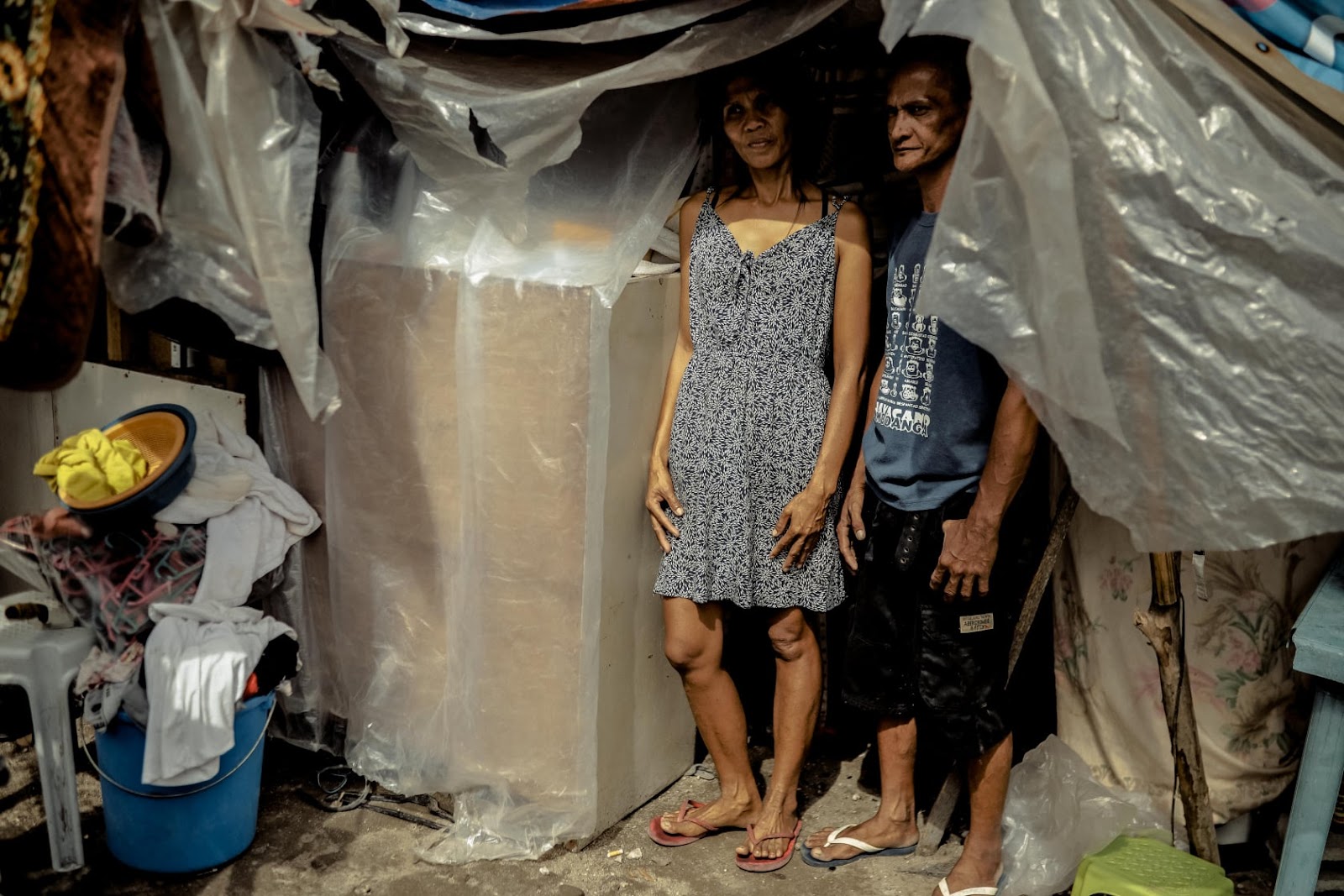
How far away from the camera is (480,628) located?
3.11 meters

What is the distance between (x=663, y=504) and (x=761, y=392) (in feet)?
1.25

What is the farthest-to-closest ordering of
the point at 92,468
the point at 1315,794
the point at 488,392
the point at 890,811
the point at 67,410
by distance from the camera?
the point at 67,410
the point at 890,811
the point at 488,392
the point at 92,468
the point at 1315,794

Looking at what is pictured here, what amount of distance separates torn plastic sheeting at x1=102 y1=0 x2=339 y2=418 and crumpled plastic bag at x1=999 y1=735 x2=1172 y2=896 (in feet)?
6.18

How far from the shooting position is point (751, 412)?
9.68 feet

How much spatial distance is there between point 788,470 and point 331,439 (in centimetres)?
122

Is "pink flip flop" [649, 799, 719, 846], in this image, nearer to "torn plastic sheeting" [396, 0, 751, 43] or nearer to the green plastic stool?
the green plastic stool

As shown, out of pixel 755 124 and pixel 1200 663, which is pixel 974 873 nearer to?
pixel 1200 663

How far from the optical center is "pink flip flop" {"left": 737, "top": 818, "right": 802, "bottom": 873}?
10.1ft

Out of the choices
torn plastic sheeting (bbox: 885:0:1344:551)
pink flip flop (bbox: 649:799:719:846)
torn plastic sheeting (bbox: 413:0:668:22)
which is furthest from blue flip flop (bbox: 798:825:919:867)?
torn plastic sheeting (bbox: 413:0:668:22)

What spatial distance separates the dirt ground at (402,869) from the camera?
2.98 meters

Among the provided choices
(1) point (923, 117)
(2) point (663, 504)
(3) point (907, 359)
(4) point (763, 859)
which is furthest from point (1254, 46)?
(4) point (763, 859)

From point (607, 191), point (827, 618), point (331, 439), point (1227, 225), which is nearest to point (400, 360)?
point (331, 439)

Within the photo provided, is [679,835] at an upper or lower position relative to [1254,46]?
lower

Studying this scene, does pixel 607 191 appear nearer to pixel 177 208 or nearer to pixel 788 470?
pixel 788 470
